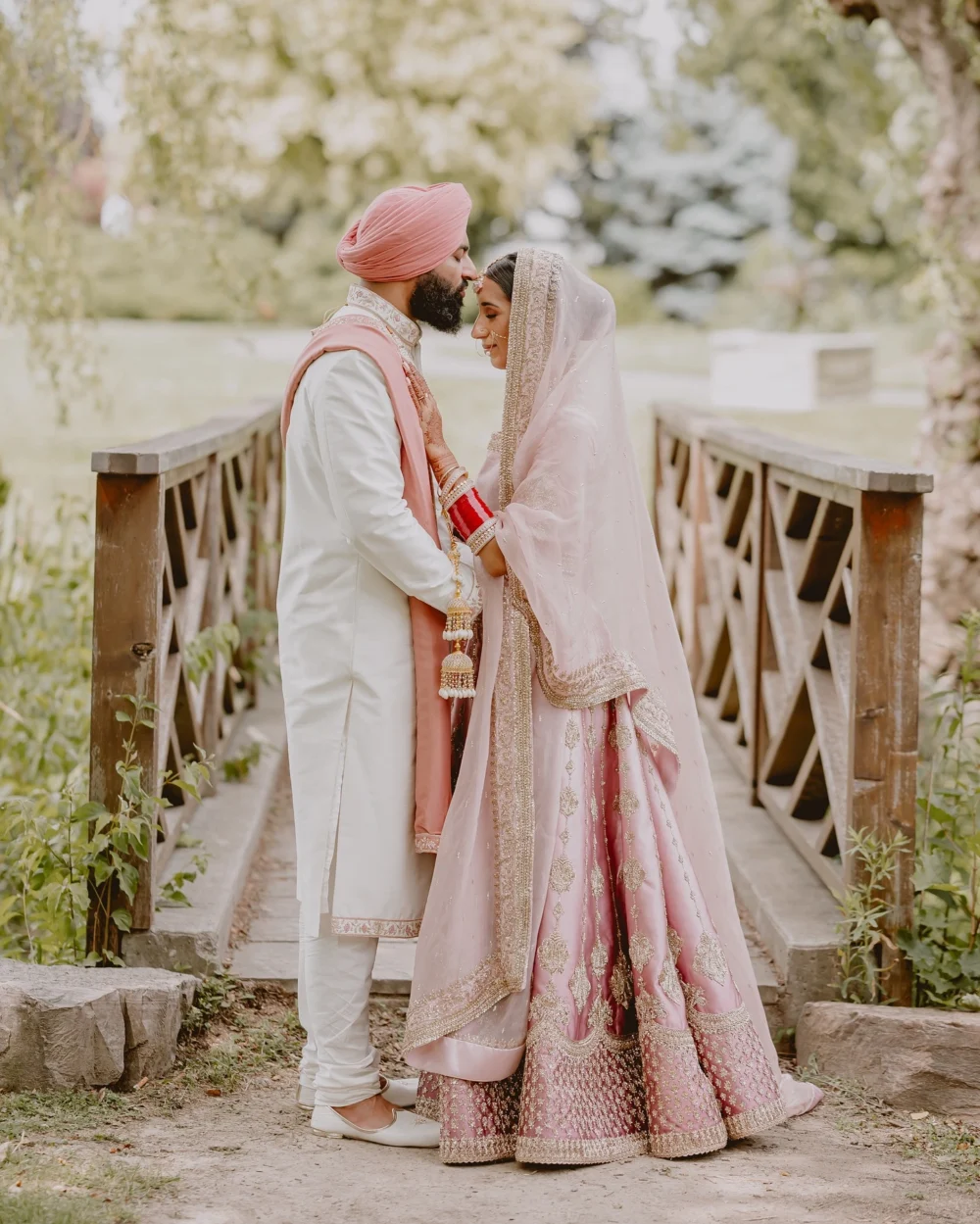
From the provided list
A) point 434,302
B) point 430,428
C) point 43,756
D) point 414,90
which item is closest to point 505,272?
point 434,302

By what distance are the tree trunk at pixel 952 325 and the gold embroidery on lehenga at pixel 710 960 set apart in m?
4.10

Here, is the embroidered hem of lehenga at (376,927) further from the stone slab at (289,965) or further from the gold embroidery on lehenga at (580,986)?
the stone slab at (289,965)

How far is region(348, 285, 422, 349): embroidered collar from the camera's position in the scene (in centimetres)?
310

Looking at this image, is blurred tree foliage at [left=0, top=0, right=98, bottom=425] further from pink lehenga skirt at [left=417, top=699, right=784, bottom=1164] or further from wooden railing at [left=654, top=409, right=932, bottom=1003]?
pink lehenga skirt at [left=417, top=699, right=784, bottom=1164]

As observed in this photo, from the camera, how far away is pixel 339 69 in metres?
20.2

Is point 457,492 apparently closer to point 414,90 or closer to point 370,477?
point 370,477

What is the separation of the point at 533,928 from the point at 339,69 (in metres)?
19.1

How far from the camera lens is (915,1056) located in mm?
3248

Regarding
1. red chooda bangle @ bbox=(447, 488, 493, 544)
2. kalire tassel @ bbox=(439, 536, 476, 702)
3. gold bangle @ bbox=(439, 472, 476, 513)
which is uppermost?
gold bangle @ bbox=(439, 472, 476, 513)

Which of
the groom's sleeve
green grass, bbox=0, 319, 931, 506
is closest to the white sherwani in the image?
the groom's sleeve

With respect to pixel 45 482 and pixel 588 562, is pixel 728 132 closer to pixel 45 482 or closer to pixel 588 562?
pixel 45 482

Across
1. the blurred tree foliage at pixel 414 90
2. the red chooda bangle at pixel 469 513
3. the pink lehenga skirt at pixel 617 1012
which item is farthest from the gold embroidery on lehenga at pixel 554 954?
the blurred tree foliage at pixel 414 90

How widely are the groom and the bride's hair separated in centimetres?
7

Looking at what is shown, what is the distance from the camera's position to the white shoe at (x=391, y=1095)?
3.19 m
